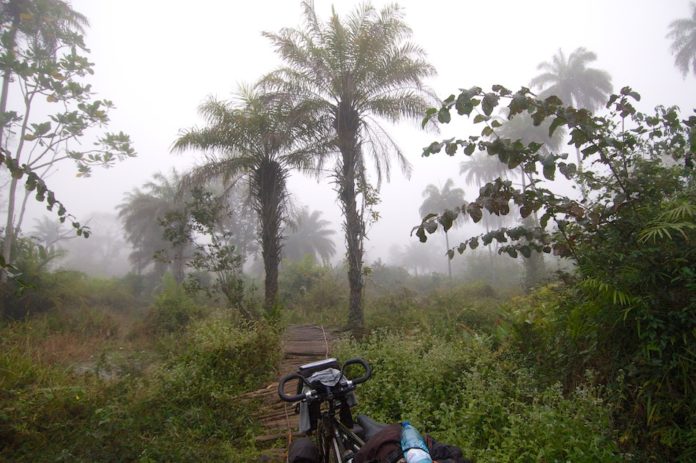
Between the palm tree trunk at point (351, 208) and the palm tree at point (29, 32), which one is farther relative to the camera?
the palm tree at point (29, 32)

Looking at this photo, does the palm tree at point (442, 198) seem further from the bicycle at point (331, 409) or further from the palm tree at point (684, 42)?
the bicycle at point (331, 409)

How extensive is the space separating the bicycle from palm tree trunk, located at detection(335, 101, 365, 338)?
670 cm

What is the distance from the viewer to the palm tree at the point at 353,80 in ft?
30.6

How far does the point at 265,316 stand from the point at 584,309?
6.30 m

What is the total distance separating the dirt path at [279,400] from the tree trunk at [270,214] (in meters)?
2.85

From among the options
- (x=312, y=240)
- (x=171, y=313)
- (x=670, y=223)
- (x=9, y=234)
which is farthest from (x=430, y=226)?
(x=312, y=240)

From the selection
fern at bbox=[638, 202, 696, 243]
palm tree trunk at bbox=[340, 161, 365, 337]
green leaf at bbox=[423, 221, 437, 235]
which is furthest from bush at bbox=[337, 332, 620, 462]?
palm tree trunk at bbox=[340, 161, 365, 337]

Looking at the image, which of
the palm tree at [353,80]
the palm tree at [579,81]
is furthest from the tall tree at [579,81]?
the palm tree at [353,80]

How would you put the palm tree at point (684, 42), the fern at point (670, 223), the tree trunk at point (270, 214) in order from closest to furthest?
1. the fern at point (670, 223)
2. the tree trunk at point (270, 214)
3. the palm tree at point (684, 42)

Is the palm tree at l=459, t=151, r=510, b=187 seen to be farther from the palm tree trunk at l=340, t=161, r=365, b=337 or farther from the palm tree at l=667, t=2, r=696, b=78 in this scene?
the palm tree trunk at l=340, t=161, r=365, b=337

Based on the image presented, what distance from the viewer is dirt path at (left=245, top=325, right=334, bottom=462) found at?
14.3 feet

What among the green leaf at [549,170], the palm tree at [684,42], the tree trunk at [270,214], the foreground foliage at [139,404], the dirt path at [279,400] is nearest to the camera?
the green leaf at [549,170]

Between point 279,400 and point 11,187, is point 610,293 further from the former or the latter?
point 11,187

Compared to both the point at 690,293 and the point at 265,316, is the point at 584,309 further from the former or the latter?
the point at 265,316
